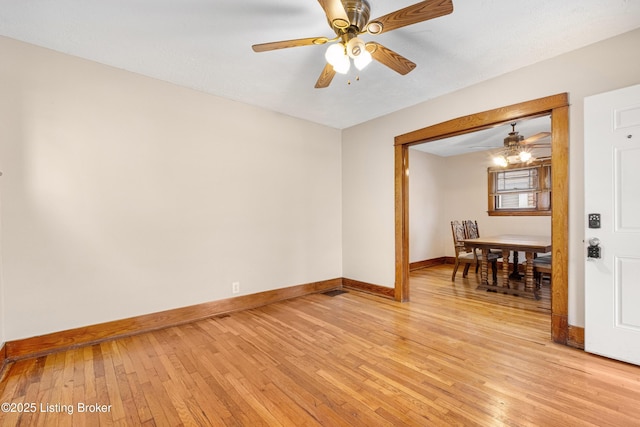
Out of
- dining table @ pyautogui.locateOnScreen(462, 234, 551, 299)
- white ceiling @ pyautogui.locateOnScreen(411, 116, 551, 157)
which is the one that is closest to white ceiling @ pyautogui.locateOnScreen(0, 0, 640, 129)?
white ceiling @ pyautogui.locateOnScreen(411, 116, 551, 157)

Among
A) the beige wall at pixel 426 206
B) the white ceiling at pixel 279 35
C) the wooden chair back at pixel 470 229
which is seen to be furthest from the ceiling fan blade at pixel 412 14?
the beige wall at pixel 426 206

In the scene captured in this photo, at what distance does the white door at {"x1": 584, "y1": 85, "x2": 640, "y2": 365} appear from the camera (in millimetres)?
2195

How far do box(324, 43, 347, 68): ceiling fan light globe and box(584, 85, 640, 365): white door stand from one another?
2180 millimetres

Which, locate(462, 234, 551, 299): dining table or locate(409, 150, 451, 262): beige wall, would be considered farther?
locate(409, 150, 451, 262): beige wall

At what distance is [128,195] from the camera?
9.43 feet

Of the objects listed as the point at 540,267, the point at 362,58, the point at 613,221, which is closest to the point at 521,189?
the point at 540,267

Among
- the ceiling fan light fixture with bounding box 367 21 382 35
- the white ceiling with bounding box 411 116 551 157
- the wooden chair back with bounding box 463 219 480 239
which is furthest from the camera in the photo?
the wooden chair back with bounding box 463 219 480 239

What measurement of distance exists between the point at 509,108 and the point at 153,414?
12.8ft

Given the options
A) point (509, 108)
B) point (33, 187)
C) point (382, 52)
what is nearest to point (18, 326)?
point (33, 187)

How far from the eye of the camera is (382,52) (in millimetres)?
2057

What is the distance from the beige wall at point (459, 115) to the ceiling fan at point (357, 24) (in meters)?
1.62

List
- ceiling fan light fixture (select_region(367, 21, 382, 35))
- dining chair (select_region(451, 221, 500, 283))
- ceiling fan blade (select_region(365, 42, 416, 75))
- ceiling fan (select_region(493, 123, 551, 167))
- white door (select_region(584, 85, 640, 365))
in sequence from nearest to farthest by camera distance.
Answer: ceiling fan light fixture (select_region(367, 21, 382, 35)), ceiling fan blade (select_region(365, 42, 416, 75)), white door (select_region(584, 85, 640, 365)), ceiling fan (select_region(493, 123, 551, 167)), dining chair (select_region(451, 221, 500, 283))

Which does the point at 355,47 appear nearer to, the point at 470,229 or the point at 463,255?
the point at 463,255

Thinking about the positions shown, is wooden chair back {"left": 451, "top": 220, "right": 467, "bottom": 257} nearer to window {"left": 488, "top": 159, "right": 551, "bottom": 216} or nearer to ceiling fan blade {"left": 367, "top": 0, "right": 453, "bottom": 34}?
window {"left": 488, "top": 159, "right": 551, "bottom": 216}
